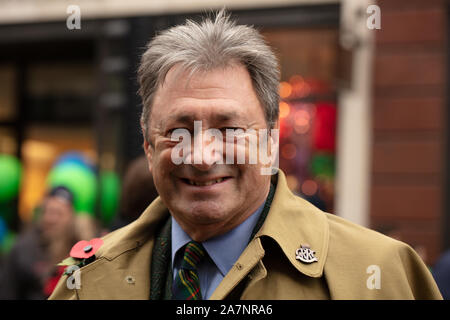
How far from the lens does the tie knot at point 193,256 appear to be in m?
1.85

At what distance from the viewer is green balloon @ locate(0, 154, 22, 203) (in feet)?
28.2

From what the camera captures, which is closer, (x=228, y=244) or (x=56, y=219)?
(x=228, y=244)

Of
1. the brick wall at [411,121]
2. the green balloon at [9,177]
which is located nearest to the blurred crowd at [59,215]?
the green balloon at [9,177]

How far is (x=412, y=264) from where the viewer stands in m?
1.72

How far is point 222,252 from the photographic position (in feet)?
6.00

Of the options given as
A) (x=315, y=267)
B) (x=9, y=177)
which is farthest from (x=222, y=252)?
(x=9, y=177)

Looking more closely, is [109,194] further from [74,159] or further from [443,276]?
[443,276]

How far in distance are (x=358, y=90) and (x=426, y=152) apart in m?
0.91

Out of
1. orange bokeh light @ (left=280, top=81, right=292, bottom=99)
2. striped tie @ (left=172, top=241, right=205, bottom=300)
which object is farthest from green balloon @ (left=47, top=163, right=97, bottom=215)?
striped tie @ (left=172, top=241, right=205, bottom=300)

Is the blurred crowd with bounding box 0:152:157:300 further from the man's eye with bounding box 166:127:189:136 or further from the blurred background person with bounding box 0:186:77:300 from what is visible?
the man's eye with bounding box 166:127:189:136

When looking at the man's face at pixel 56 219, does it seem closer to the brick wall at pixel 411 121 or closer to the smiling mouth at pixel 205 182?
the brick wall at pixel 411 121

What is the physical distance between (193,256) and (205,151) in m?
0.35
